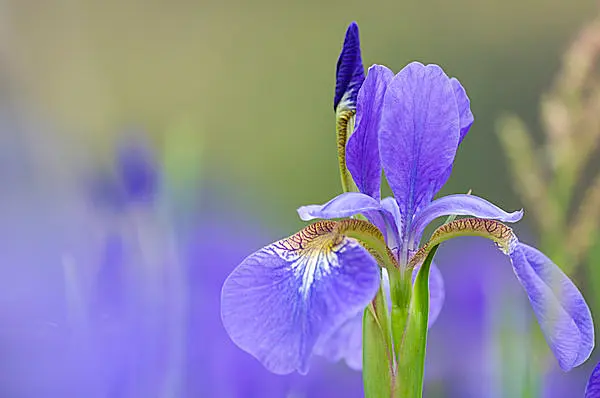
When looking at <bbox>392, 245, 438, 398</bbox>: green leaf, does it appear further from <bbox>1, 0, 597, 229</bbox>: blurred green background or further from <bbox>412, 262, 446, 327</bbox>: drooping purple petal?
<bbox>1, 0, 597, 229</bbox>: blurred green background

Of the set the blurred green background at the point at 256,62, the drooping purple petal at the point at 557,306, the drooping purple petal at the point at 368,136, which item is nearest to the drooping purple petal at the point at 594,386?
the drooping purple petal at the point at 557,306

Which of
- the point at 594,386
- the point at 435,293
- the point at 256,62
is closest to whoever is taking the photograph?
the point at 594,386

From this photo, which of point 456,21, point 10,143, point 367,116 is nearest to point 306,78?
point 456,21

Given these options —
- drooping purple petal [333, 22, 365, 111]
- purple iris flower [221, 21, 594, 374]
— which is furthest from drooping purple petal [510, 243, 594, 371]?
drooping purple petal [333, 22, 365, 111]

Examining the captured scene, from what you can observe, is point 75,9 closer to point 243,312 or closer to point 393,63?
point 393,63

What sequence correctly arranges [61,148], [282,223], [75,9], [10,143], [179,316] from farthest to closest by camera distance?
[75,9]
[61,148]
[10,143]
[282,223]
[179,316]

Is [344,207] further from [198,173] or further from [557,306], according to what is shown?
[198,173]

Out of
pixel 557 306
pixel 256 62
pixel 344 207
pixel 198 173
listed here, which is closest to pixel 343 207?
pixel 344 207
